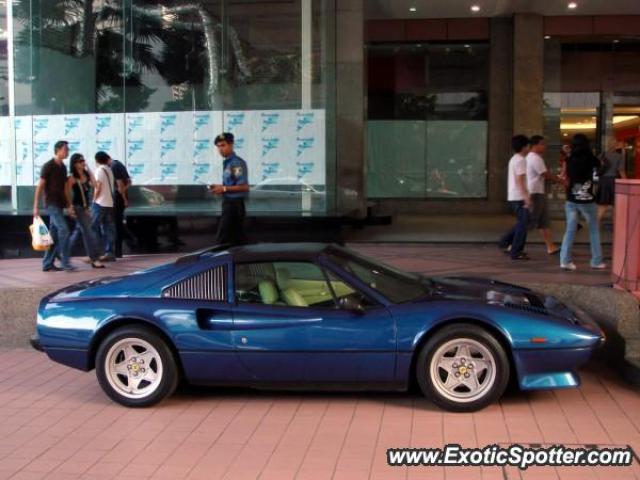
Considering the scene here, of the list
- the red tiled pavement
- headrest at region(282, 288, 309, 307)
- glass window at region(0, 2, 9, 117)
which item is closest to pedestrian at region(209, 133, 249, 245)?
the red tiled pavement

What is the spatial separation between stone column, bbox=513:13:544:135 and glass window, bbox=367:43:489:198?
118cm

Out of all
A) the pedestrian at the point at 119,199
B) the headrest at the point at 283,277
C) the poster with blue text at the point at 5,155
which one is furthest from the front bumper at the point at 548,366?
the poster with blue text at the point at 5,155

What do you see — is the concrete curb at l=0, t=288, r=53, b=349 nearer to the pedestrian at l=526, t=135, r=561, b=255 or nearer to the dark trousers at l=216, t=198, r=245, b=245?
the dark trousers at l=216, t=198, r=245, b=245

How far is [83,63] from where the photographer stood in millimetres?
13414

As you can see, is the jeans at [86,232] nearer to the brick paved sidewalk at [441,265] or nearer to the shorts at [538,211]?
the brick paved sidewalk at [441,265]

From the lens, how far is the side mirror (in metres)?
5.42

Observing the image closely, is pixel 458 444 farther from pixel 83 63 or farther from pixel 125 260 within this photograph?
pixel 83 63

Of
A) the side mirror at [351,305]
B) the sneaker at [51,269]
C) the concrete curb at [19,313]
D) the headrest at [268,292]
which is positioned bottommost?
the concrete curb at [19,313]

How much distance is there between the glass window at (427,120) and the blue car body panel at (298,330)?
16271mm

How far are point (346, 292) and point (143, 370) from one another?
5.35ft

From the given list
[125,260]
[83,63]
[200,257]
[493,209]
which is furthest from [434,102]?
[200,257]

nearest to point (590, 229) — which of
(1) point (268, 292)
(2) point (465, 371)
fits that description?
(2) point (465, 371)

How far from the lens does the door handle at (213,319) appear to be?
18.0 ft

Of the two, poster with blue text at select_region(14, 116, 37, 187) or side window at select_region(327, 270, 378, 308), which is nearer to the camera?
side window at select_region(327, 270, 378, 308)
